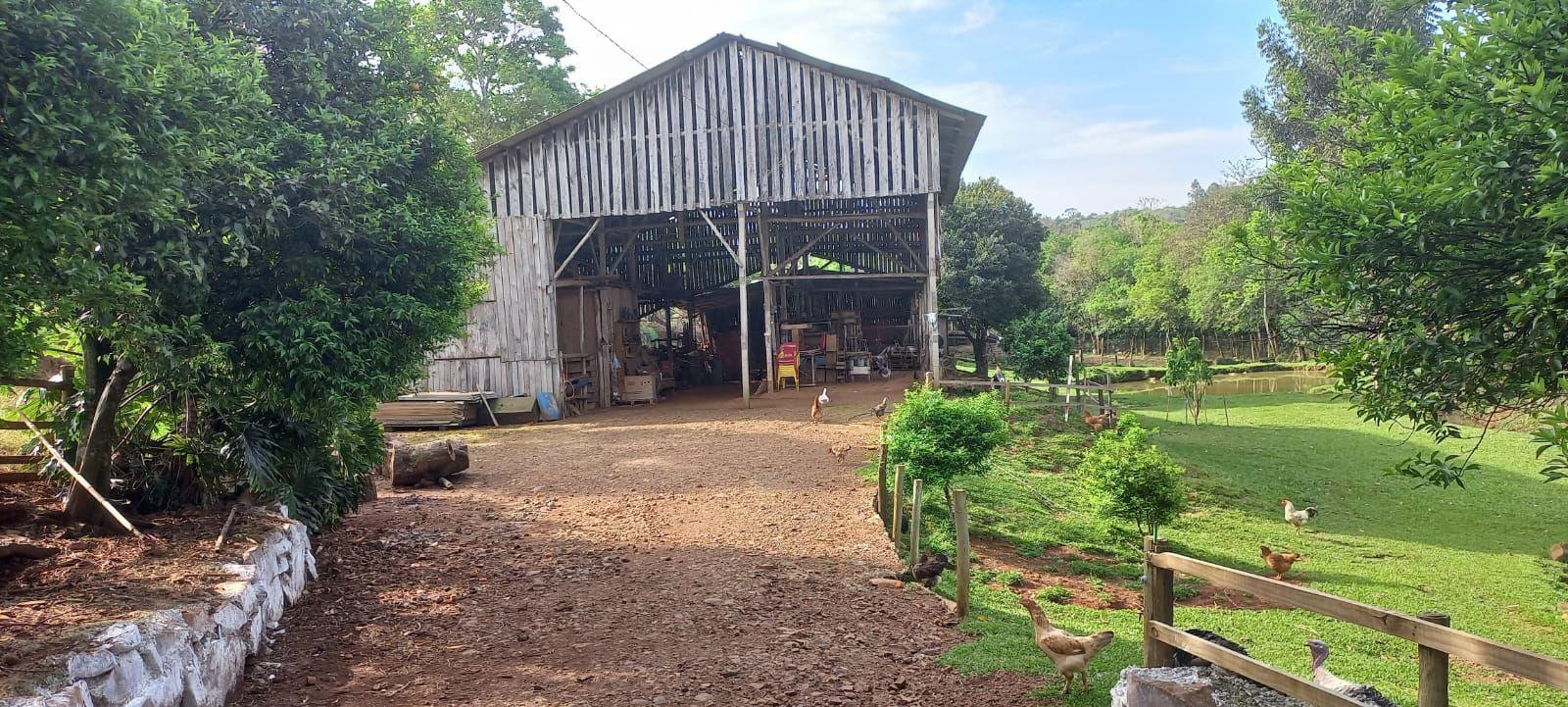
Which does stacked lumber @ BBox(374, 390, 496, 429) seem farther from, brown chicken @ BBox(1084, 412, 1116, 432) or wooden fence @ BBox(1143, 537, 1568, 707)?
wooden fence @ BBox(1143, 537, 1568, 707)

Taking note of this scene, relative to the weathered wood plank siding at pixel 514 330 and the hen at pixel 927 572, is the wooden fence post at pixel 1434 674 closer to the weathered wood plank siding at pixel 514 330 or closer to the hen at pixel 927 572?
the hen at pixel 927 572

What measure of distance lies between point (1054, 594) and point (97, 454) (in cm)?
893

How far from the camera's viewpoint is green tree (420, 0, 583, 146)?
27531 mm

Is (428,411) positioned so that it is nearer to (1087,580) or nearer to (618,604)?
(618,604)

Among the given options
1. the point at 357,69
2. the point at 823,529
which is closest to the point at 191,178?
the point at 357,69

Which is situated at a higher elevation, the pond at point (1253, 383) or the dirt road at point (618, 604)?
the dirt road at point (618, 604)

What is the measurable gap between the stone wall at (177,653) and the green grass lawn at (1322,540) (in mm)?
4684

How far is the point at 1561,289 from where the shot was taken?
154 inches

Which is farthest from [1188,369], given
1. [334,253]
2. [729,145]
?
[334,253]

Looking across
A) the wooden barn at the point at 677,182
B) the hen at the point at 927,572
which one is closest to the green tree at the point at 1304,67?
the wooden barn at the point at 677,182

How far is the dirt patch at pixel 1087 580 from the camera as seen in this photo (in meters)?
9.46

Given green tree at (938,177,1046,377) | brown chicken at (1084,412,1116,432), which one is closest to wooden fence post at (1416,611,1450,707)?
brown chicken at (1084,412,1116,432)

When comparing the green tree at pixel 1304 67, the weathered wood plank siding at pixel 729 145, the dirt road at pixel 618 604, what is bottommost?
the dirt road at pixel 618 604

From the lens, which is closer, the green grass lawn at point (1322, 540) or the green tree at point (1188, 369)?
the green grass lawn at point (1322, 540)
